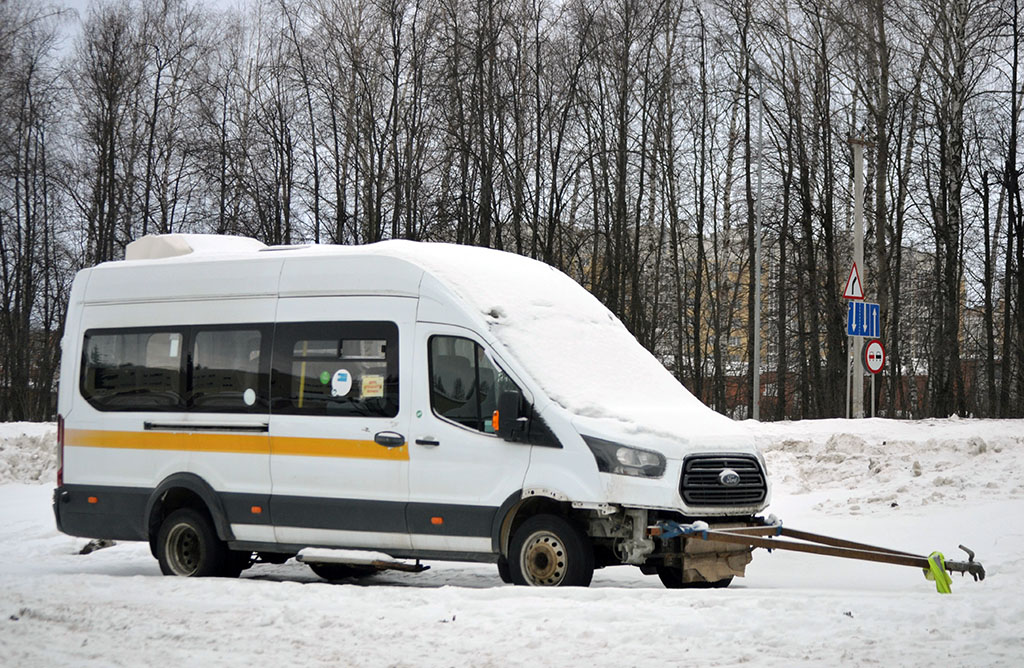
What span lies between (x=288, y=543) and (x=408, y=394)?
1869 millimetres

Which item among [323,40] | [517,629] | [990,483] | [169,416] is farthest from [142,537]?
[323,40]

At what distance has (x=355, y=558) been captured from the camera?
1068cm

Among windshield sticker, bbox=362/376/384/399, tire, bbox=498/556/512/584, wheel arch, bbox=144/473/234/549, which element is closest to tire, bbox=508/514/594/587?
tire, bbox=498/556/512/584

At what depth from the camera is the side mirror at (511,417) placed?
996 centimetres

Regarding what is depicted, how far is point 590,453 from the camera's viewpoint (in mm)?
9766

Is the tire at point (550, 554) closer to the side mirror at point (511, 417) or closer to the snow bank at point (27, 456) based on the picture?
the side mirror at point (511, 417)

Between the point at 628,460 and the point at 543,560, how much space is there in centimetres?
105

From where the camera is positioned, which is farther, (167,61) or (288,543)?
(167,61)

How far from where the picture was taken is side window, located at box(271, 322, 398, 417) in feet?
35.2

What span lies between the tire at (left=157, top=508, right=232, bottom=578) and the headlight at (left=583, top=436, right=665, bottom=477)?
13.3 feet

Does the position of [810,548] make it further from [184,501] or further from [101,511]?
[101,511]

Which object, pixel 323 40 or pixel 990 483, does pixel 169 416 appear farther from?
pixel 323 40

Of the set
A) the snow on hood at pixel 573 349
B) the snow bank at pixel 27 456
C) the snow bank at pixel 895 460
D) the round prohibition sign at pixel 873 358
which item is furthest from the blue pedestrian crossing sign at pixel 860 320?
the snow bank at pixel 27 456

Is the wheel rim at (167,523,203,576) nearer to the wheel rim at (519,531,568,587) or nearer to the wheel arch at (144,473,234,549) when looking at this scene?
the wheel arch at (144,473,234,549)
